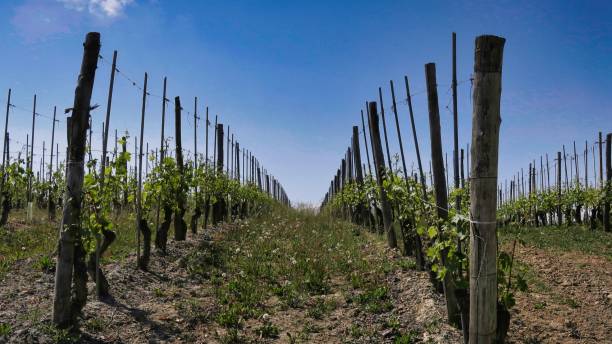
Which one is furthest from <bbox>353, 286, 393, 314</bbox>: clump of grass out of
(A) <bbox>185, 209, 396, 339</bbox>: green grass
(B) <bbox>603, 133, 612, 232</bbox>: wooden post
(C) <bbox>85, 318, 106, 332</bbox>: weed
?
(B) <bbox>603, 133, 612, 232</bbox>: wooden post

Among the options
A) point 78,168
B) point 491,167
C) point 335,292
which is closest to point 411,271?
point 335,292

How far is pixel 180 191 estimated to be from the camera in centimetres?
1125

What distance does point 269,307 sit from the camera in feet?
23.5

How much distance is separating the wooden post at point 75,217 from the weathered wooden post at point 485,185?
4.42 meters

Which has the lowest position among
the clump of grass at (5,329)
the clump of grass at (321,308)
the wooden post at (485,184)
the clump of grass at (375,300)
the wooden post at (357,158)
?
the clump of grass at (321,308)

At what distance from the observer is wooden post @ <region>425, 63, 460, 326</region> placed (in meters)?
5.79

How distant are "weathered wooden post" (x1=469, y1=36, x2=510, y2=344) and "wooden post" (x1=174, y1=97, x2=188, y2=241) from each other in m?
8.35

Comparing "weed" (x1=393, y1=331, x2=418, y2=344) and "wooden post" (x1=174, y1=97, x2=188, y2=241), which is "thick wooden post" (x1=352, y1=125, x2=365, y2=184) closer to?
"wooden post" (x1=174, y1=97, x2=188, y2=241)

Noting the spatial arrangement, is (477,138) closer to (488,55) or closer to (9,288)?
(488,55)

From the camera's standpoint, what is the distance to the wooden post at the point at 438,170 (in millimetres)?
5793

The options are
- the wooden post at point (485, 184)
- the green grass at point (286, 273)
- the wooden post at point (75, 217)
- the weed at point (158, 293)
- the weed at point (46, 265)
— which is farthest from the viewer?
the weed at point (46, 265)

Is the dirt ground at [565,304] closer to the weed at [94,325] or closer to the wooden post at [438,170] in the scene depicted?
the wooden post at [438,170]

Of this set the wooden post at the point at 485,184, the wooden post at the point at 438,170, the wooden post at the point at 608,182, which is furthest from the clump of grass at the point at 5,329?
the wooden post at the point at 608,182

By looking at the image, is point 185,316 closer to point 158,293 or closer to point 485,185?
point 158,293
